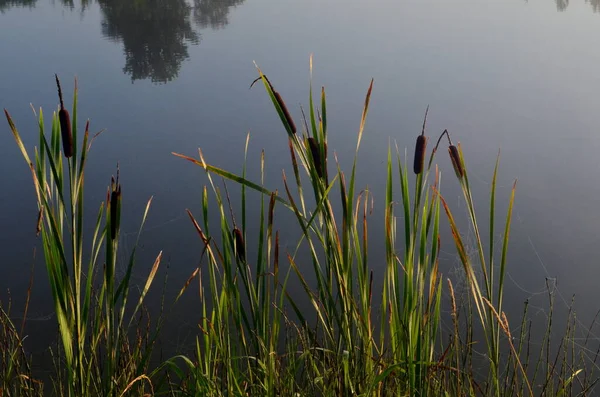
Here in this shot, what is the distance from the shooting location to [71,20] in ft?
24.0

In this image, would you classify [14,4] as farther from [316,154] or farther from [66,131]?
[316,154]

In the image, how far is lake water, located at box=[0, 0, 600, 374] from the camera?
3.34m

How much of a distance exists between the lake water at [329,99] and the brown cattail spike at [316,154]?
145 centimetres

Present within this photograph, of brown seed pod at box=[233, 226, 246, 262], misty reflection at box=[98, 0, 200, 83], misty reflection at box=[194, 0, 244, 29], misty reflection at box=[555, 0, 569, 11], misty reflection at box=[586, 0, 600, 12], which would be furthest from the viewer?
misty reflection at box=[555, 0, 569, 11]

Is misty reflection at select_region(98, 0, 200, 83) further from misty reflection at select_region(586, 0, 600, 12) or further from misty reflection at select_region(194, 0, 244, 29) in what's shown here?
misty reflection at select_region(586, 0, 600, 12)

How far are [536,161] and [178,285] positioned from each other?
2130 millimetres

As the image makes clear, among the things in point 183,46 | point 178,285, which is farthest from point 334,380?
point 183,46

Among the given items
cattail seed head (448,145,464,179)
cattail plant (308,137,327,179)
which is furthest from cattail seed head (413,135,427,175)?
cattail plant (308,137,327,179)

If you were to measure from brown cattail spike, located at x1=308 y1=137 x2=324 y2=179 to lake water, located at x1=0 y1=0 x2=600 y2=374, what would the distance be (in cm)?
145

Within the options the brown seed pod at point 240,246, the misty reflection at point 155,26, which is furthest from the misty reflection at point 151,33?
the brown seed pod at point 240,246

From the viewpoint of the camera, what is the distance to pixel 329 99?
15.6ft

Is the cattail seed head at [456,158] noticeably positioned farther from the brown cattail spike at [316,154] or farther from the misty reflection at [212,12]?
the misty reflection at [212,12]

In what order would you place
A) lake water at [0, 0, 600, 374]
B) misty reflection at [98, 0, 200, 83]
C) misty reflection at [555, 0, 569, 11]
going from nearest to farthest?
lake water at [0, 0, 600, 374] → misty reflection at [98, 0, 200, 83] → misty reflection at [555, 0, 569, 11]

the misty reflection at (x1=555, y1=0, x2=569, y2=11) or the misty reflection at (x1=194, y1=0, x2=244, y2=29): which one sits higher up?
the misty reflection at (x1=555, y1=0, x2=569, y2=11)
